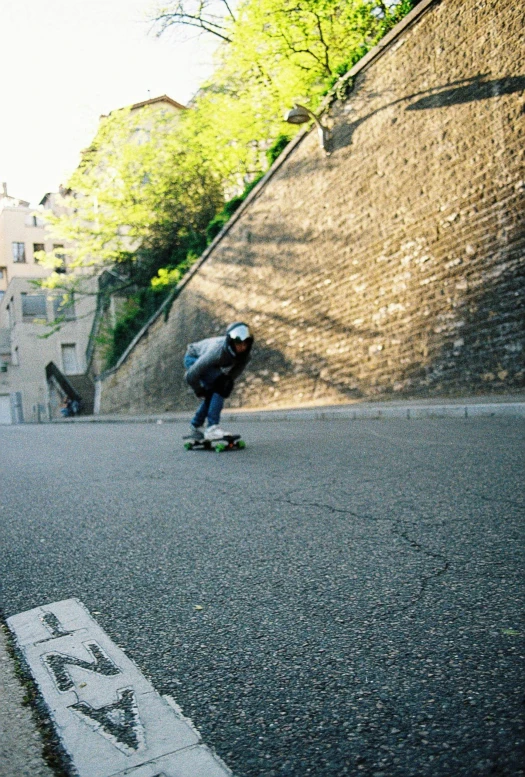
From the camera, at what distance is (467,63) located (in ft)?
40.8

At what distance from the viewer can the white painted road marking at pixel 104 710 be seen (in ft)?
4.84

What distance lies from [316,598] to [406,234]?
1223cm

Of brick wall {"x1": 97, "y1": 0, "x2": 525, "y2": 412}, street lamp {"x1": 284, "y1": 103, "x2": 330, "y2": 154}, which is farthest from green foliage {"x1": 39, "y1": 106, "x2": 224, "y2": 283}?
street lamp {"x1": 284, "y1": 103, "x2": 330, "y2": 154}

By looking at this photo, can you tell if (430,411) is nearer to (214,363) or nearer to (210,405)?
(210,405)

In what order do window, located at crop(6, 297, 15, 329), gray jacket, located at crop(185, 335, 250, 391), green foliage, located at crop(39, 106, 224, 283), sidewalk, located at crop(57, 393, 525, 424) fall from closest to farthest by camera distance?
gray jacket, located at crop(185, 335, 250, 391)
sidewalk, located at crop(57, 393, 525, 424)
green foliage, located at crop(39, 106, 224, 283)
window, located at crop(6, 297, 15, 329)

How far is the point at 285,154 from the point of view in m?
17.9

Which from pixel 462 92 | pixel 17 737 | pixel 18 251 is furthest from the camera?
pixel 18 251

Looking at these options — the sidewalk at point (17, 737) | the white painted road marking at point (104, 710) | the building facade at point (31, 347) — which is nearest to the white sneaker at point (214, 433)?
the white painted road marking at point (104, 710)

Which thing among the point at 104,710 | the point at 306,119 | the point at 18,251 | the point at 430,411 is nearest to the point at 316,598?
the point at 104,710

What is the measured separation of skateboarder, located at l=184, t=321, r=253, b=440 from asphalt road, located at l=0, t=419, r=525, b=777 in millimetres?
2759

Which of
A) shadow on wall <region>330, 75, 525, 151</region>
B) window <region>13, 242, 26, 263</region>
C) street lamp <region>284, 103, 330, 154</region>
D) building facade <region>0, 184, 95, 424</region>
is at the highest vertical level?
window <region>13, 242, 26, 263</region>

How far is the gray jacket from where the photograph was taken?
8.46 meters

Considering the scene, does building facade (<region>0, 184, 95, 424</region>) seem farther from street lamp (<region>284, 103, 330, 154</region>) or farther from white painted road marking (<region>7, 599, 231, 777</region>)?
white painted road marking (<region>7, 599, 231, 777</region>)

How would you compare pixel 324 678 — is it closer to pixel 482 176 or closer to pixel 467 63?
pixel 482 176
